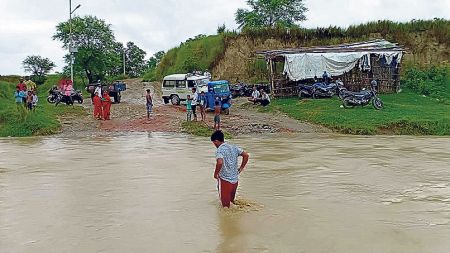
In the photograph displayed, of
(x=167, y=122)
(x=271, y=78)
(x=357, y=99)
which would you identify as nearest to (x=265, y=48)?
(x=271, y=78)

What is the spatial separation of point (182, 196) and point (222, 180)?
2.00m

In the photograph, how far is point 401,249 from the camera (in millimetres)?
7062

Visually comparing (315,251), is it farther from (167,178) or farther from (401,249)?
(167,178)

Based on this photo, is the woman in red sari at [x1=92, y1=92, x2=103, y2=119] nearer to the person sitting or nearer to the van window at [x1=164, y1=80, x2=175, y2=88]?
the van window at [x1=164, y1=80, x2=175, y2=88]

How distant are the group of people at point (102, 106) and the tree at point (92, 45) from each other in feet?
89.1

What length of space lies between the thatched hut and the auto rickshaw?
185 inches

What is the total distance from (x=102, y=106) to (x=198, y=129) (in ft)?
18.0

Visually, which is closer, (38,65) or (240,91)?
(240,91)

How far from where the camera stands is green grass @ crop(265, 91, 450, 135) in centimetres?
2097

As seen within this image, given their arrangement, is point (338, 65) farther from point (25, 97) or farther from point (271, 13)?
point (271, 13)

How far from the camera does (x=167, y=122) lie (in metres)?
23.2

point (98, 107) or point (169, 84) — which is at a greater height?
point (169, 84)

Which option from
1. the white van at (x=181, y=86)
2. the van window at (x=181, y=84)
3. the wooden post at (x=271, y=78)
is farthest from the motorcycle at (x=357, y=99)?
the van window at (x=181, y=84)

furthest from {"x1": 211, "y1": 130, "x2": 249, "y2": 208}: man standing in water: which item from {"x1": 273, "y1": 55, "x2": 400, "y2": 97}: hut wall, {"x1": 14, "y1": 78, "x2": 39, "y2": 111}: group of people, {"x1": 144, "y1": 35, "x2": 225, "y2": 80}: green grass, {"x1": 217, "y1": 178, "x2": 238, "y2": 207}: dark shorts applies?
{"x1": 144, "y1": 35, "x2": 225, "y2": 80}: green grass
